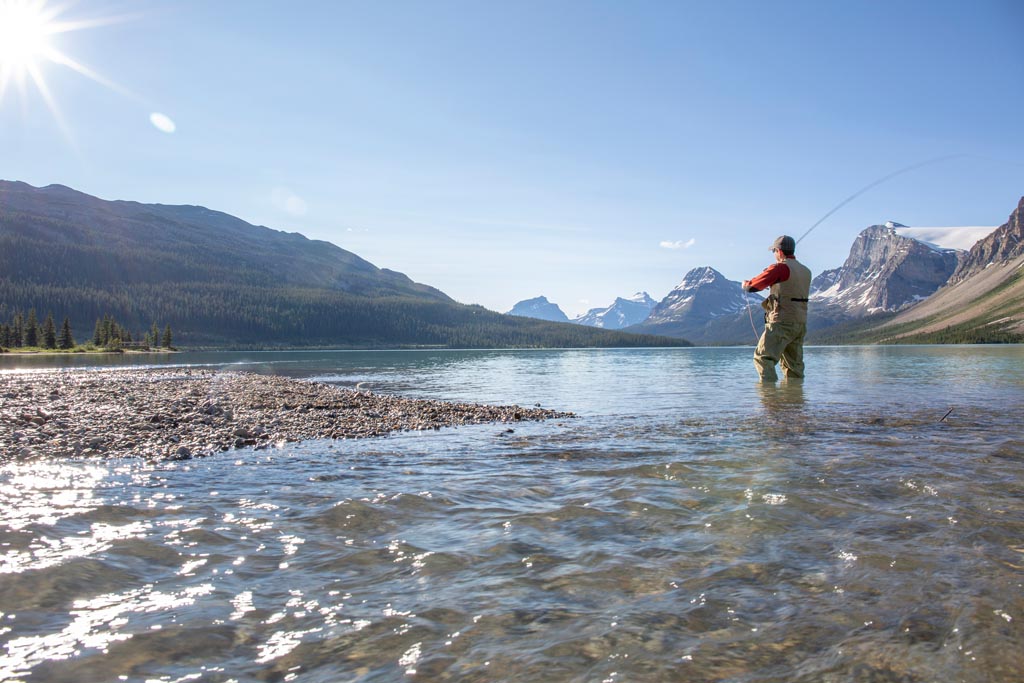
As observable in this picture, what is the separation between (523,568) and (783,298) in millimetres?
20812

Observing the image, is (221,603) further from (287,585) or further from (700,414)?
(700,414)

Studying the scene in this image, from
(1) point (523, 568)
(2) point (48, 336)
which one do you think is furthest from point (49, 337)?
(1) point (523, 568)

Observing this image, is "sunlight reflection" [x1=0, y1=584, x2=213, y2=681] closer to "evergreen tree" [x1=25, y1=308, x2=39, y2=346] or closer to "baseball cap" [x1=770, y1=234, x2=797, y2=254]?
"baseball cap" [x1=770, y1=234, x2=797, y2=254]

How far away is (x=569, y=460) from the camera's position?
468 inches

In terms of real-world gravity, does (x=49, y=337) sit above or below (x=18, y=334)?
below

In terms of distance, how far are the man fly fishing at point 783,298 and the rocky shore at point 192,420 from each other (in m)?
10.2

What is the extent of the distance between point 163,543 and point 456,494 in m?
3.91

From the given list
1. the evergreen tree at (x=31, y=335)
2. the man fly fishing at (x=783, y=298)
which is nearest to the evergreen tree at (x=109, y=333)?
the evergreen tree at (x=31, y=335)

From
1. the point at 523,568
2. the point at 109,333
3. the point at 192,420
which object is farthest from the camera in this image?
the point at 109,333

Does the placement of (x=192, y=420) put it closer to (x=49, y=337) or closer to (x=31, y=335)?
(x=49, y=337)

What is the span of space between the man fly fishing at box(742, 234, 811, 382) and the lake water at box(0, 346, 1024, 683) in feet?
39.3

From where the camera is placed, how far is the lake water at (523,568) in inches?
169

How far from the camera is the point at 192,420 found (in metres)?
17.5

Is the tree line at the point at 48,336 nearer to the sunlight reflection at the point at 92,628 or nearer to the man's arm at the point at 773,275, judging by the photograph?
the man's arm at the point at 773,275
